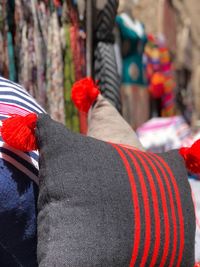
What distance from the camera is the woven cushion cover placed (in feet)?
2.37

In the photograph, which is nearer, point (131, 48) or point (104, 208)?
point (104, 208)

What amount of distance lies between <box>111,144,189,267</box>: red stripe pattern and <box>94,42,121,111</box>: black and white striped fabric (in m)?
1.02

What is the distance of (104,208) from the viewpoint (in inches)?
29.4

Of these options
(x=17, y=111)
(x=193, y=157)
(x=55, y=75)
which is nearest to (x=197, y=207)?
(x=193, y=157)

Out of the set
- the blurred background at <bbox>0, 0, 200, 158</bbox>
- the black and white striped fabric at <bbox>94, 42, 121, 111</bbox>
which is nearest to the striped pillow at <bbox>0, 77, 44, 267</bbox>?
the blurred background at <bbox>0, 0, 200, 158</bbox>

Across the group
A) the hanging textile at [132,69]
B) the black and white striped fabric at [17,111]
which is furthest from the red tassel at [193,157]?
the hanging textile at [132,69]

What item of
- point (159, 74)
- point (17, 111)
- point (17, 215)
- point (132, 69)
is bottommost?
point (159, 74)

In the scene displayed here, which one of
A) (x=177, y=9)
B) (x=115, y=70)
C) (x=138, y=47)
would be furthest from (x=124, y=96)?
(x=177, y=9)

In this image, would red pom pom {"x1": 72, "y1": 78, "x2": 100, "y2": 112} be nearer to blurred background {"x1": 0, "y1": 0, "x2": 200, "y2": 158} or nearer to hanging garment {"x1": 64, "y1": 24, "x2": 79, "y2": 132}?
blurred background {"x1": 0, "y1": 0, "x2": 200, "y2": 158}

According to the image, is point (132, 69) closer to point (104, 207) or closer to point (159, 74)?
point (159, 74)

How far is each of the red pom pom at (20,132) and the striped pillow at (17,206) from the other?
3 cm

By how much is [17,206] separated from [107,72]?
1183mm

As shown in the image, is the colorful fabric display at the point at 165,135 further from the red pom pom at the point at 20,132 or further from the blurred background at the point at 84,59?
the red pom pom at the point at 20,132

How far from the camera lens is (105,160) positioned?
791 mm
